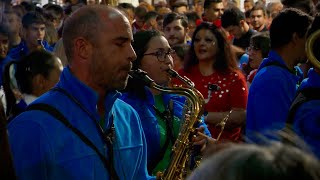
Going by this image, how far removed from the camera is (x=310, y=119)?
3.32 m

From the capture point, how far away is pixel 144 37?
4.83 meters

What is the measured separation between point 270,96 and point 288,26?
1.85 ft

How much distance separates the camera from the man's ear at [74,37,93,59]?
3191 mm

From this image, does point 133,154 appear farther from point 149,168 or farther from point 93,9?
point 149,168

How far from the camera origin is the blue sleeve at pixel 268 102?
14.2 ft

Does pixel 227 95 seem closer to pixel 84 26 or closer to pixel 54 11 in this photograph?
pixel 84 26

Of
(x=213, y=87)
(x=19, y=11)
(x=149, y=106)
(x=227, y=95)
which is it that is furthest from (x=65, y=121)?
(x=19, y=11)

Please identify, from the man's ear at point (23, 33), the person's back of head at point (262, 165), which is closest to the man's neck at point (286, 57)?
the person's back of head at point (262, 165)

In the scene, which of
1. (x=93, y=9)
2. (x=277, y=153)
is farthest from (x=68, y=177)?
(x=277, y=153)

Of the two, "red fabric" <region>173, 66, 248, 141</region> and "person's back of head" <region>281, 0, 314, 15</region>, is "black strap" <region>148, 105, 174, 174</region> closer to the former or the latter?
"red fabric" <region>173, 66, 248, 141</region>

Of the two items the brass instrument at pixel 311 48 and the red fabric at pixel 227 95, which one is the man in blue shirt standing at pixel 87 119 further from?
the red fabric at pixel 227 95

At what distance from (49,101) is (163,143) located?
4.94 feet

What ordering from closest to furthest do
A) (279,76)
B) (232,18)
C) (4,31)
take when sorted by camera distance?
1. (279,76)
2. (4,31)
3. (232,18)

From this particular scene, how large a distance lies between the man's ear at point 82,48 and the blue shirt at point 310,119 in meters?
1.01
